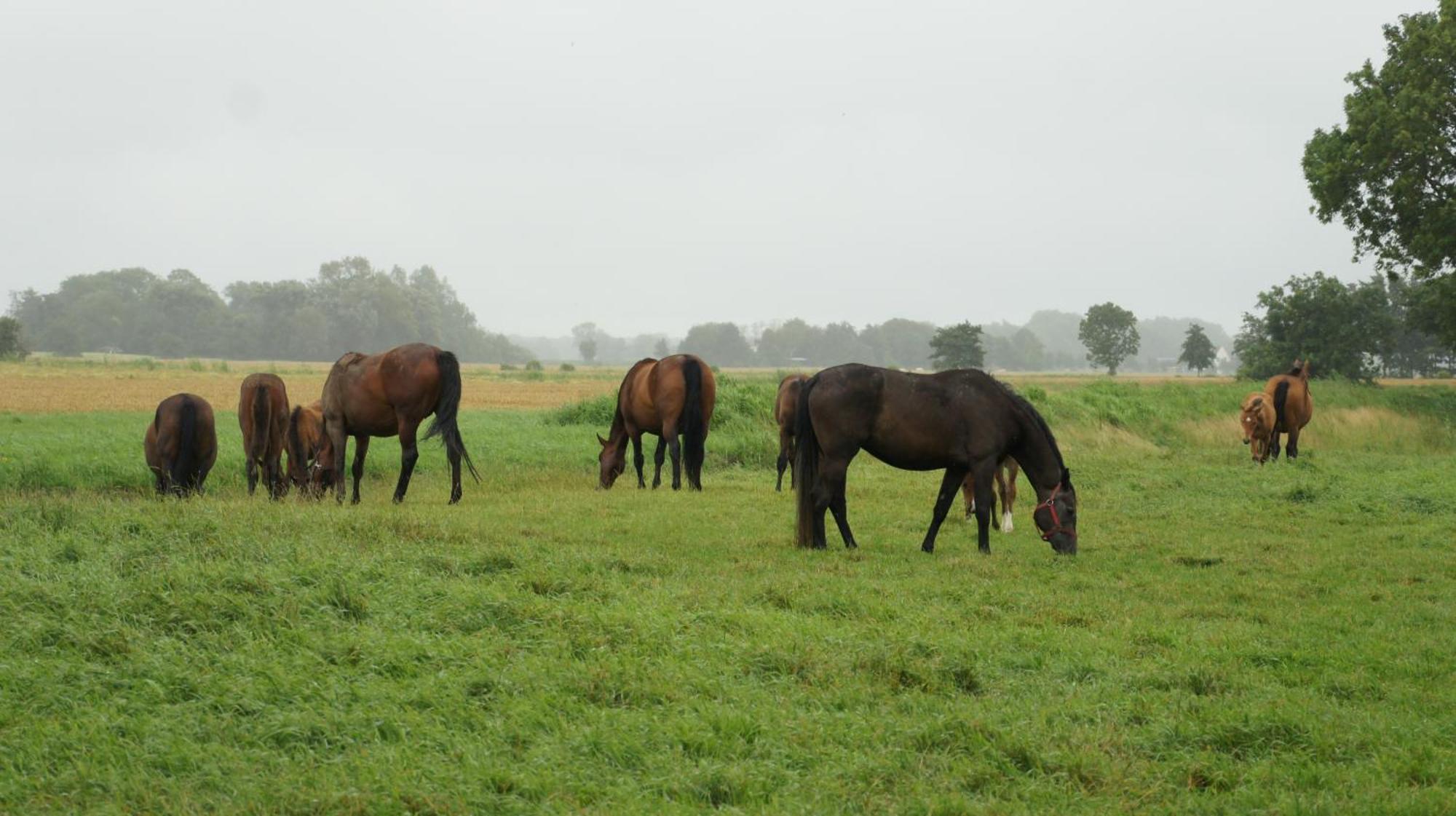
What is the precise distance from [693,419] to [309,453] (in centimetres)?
595

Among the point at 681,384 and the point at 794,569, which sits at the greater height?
the point at 681,384

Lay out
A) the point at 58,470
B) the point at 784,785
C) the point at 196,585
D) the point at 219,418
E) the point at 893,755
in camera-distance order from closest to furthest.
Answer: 1. the point at 784,785
2. the point at 893,755
3. the point at 196,585
4. the point at 58,470
5. the point at 219,418

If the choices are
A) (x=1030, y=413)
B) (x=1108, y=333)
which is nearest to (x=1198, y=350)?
→ (x=1108, y=333)

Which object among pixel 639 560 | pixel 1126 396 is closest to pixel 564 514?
pixel 639 560

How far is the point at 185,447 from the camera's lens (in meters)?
13.7

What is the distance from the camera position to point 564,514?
42.8 feet

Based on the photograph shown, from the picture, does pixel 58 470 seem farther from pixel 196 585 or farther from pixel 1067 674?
pixel 1067 674

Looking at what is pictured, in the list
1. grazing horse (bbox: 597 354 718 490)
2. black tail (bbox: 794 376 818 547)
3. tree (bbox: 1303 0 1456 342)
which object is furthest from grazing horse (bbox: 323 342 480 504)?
tree (bbox: 1303 0 1456 342)

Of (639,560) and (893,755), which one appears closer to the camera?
(893,755)

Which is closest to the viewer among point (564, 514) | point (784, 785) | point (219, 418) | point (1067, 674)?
point (784, 785)

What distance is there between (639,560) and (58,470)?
36.1ft

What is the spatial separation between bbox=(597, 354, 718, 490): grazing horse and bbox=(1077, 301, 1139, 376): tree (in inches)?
3135

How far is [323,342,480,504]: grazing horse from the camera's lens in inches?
551

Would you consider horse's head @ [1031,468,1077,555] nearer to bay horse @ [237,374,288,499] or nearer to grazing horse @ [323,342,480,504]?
grazing horse @ [323,342,480,504]
